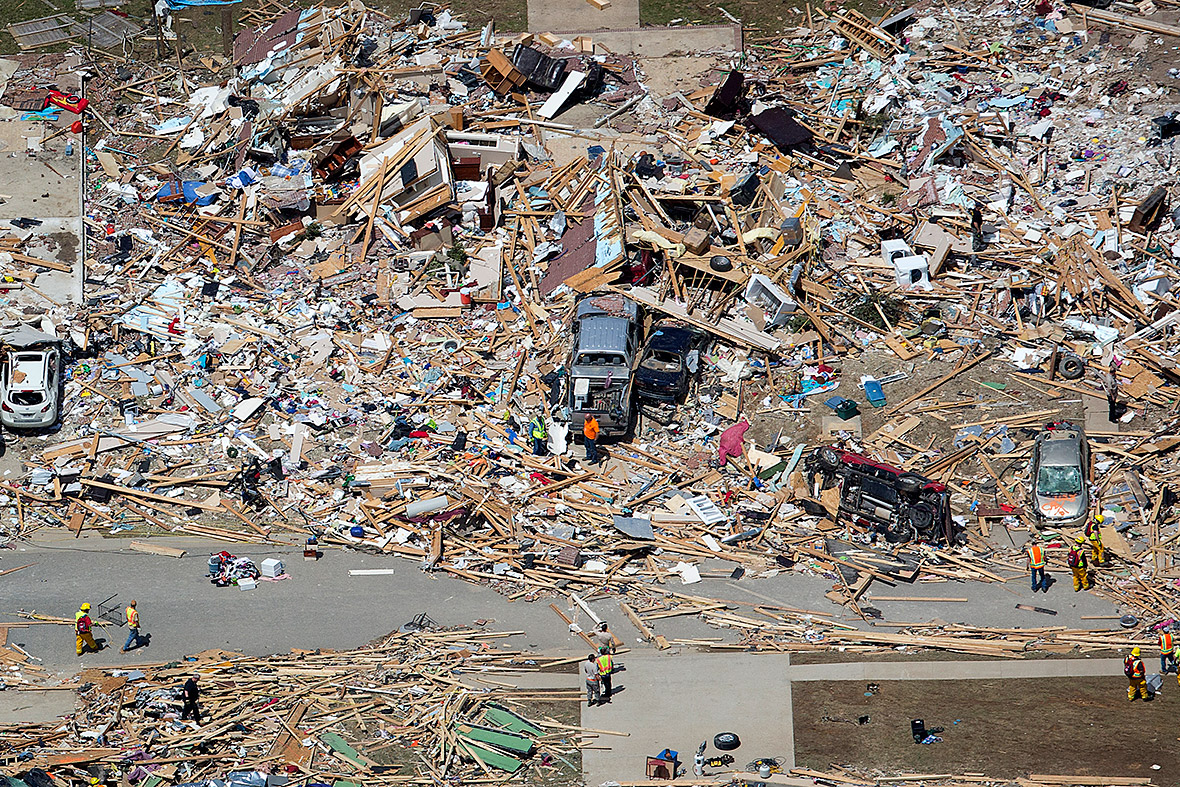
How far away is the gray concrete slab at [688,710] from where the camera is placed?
788 inches

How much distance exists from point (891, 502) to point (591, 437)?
5350mm

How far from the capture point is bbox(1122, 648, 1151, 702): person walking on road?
795 inches

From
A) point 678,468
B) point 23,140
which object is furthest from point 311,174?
point 678,468

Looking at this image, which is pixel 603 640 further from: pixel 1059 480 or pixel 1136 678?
pixel 1059 480

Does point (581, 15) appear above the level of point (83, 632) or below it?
above

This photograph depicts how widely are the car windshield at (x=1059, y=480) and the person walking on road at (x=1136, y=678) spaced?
11.5 feet

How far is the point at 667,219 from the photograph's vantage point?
28.6 m

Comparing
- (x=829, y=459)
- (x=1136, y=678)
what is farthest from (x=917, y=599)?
(x=1136, y=678)

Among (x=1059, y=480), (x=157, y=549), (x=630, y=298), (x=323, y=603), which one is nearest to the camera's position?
(x=323, y=603)

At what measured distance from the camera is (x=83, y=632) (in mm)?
21719

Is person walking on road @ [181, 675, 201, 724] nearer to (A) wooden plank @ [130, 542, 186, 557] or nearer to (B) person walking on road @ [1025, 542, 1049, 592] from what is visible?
(A) wooden plank @ [130, 542, 186, 557]

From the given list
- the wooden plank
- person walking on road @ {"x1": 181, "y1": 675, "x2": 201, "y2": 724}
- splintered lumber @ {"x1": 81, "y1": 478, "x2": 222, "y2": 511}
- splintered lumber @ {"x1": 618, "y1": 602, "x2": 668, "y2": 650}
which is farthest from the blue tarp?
splintered lumber @ {"x1": 618, "y1": 602, "x2": 668, "y2": 650}

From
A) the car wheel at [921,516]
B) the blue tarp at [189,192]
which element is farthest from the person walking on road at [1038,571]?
the blue tarp at [189,192]

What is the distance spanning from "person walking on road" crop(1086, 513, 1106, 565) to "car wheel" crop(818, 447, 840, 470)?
4174mm
